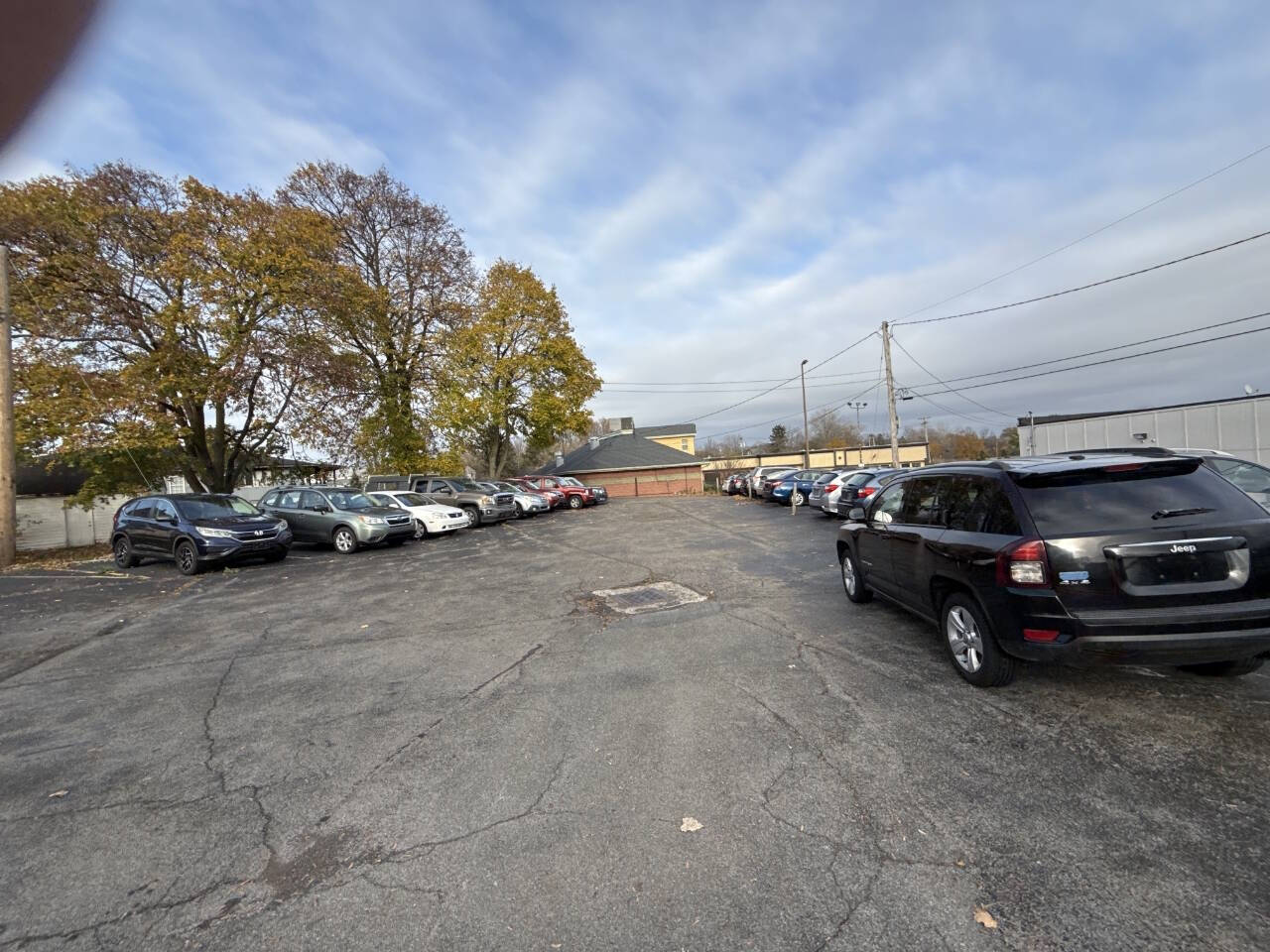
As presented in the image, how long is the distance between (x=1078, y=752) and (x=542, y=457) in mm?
61942

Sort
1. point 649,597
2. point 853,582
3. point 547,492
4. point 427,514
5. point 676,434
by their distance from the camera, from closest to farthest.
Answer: point 853,582 → point 649,597 → point 427,514 → point 547,492 → point 676,434

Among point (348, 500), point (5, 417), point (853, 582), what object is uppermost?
point (5, 417)

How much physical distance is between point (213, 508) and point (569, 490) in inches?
726

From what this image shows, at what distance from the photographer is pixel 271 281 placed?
726 inches

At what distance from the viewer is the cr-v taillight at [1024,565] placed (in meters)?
3.54

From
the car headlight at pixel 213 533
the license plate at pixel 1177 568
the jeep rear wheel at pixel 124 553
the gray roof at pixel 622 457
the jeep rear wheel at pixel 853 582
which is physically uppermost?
Result: the gray roof at pixel 622 457

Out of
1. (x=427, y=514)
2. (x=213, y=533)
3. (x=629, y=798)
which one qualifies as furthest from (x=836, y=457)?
(x=629, y=798)

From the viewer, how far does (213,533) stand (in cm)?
1132

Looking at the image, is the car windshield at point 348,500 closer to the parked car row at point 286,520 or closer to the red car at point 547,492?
the parked car row at point 286,520

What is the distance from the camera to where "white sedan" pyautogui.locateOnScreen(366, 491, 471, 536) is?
55.1ft

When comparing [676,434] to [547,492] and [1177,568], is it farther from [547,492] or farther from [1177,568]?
[1177,568]

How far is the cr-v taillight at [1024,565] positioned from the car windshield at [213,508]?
13640 millimetres

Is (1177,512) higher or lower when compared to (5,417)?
lower

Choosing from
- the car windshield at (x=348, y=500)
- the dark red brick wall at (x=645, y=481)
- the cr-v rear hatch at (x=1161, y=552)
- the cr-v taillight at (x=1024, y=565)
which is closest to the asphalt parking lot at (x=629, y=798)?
the cr-v rear hatch at (x=1161, y=552)
